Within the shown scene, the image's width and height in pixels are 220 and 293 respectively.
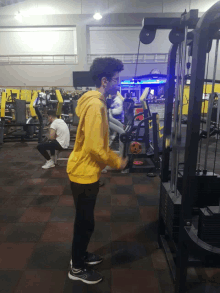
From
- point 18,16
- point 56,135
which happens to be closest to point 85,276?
point 56,135

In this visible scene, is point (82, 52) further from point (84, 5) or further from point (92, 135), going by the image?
point (92, 135)

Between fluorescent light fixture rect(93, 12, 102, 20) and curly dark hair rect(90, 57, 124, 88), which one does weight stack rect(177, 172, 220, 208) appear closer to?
curly dark hair rect(90, 57, 124, 88)

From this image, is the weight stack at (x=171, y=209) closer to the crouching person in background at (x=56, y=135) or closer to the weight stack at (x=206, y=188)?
the weight stack at (x=206, y=188)

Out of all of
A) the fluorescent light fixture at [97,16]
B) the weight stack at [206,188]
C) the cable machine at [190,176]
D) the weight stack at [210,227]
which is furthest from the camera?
the fluorescent light fixture at [97,16]

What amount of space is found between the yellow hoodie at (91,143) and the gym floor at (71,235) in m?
0.89

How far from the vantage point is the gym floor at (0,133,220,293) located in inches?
65.9

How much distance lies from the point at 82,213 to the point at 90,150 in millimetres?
489

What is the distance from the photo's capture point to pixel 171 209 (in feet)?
5.11

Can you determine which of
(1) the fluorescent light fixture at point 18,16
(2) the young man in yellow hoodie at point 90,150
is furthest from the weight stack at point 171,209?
(1) the fluorescent light fixture at point 18,16

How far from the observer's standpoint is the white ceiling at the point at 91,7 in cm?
1295

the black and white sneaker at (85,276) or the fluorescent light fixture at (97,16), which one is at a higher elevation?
the fluorescent light fixture at (97,16)

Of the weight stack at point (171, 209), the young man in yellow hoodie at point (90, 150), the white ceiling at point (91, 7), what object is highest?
the white ceiling at point (91, 7)

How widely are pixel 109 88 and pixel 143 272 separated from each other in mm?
1514

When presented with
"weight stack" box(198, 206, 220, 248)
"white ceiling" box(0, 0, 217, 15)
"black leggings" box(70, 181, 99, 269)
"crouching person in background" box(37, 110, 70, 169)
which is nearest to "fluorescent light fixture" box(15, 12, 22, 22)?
"white ceiling" box(0, 0, 217, 15)
